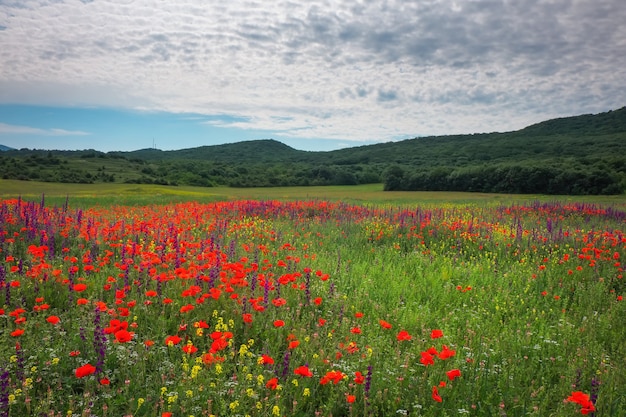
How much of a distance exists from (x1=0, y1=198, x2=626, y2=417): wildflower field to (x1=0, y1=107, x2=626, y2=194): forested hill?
51386 millimetres

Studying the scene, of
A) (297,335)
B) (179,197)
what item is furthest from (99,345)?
(179,197)

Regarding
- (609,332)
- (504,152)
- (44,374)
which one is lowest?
(609,332)

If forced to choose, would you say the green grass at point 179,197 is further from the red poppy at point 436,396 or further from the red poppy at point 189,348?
the red poppy at point 436,396

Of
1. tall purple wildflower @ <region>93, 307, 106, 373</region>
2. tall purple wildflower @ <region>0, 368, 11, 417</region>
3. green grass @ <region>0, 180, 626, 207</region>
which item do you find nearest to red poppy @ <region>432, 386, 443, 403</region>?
tall purple wildflower @ <region>93, 307, 106, 373</region>

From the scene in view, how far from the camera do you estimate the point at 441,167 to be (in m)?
71.2

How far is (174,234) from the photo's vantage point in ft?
25.2

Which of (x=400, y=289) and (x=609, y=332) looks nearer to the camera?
(x=609, y=332)

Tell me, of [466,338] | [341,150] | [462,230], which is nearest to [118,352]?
[466,338]

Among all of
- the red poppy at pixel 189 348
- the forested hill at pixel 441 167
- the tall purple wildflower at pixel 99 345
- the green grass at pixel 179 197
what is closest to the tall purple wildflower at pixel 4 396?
the tall purple wildflower at pixel 99 345

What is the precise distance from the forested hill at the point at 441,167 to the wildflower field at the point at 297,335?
51.4m

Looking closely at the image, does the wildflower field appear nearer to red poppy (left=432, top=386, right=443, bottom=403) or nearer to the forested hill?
red poppy (left=432, top=386, right=443, bottom=403)

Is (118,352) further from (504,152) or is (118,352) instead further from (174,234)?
(504,152)

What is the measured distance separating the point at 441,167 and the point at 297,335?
235 feet

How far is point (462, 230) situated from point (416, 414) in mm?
9769
